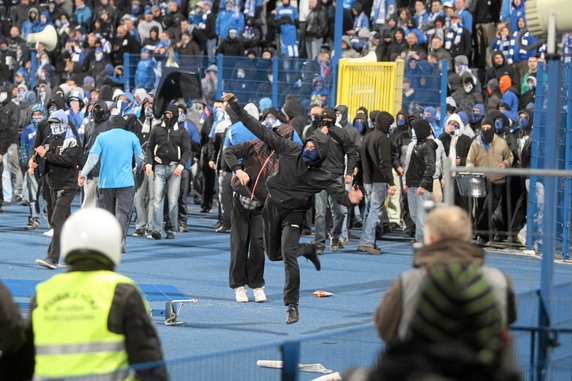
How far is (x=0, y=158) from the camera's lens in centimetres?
1983

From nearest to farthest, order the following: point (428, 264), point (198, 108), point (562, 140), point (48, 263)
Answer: point (428, 264) < point (48, 263) < point (562, 140) < point (198, 108)

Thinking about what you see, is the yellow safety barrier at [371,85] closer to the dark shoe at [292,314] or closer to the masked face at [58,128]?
the masked face at [58,128]

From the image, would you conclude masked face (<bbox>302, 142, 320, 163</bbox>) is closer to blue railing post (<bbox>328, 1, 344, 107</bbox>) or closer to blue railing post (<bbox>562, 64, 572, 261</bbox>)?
blue railing post (<bbox>562, 64, 572, 261</bbox>)

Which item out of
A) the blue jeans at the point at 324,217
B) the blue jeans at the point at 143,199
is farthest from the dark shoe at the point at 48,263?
the blue jeans at the point at 324,217

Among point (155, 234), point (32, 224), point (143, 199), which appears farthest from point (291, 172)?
point (32, 224)

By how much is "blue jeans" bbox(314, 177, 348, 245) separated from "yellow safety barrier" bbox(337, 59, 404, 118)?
10.5ft

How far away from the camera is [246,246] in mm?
12562

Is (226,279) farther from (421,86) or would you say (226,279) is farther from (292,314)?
(421,86)

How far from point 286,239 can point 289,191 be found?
0.47m

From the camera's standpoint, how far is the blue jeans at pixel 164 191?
1806 cm

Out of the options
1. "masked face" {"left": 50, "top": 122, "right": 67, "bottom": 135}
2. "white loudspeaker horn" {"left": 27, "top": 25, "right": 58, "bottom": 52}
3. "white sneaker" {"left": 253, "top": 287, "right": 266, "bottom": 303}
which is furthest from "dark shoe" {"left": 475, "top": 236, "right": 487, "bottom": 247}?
"white loudspeaker horn" {"left": 27, "top": 25, "right": 58, "bottom": 52}

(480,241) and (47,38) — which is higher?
(47,38)

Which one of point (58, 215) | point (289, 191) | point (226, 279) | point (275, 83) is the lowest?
point (226, 279)

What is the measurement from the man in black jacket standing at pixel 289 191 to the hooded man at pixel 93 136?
15.4 ft
